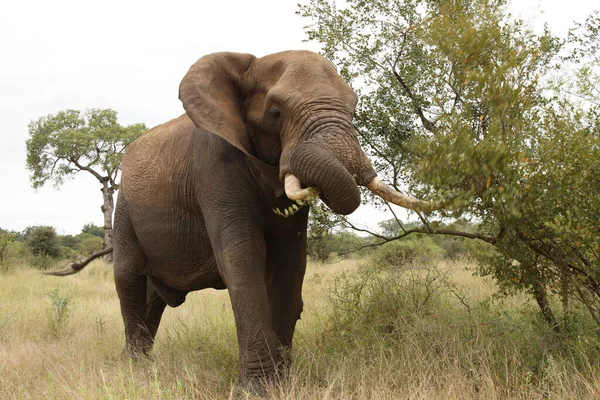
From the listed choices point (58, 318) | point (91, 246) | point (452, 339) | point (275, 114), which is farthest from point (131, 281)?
point (91, 246)

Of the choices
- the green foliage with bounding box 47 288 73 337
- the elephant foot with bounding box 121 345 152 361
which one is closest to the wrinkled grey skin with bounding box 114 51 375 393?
the elephant foot with bounding box 121 345 152 361

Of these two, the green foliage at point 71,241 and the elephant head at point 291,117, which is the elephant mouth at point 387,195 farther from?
the green foliage at point 71,241

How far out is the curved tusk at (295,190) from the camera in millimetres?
4176

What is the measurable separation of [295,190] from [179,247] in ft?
6.69

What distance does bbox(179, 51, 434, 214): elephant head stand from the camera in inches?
165

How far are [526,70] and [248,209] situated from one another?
2602 mm

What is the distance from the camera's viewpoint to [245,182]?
5.14 metres

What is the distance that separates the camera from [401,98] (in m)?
7.37

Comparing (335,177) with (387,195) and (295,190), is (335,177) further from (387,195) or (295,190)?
(387,195)

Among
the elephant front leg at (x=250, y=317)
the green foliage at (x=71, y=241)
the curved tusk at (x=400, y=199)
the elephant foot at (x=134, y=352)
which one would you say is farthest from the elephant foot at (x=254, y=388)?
the green foliage at (x=71, y=241)

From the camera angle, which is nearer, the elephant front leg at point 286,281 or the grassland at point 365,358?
the grassland at point 365,358

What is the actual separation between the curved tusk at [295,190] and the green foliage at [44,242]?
26.8 meters

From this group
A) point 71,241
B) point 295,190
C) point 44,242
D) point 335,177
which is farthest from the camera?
point 71,241

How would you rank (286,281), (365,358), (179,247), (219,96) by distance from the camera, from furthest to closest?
1. (179,247)
2. (286,281)
3. (365,358)
4. (219,96)
